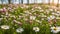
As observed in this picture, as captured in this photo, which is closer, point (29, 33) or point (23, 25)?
point (29, 33)

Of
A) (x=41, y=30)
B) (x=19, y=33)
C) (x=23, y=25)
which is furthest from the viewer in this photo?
(x=23, y=25)

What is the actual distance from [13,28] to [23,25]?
176 mm

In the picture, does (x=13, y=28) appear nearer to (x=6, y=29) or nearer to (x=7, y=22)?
(x=6, y=29)

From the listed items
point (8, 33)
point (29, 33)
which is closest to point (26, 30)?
point (29, 33)

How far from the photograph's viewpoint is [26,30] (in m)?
1.94

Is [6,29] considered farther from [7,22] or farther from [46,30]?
[46,30]

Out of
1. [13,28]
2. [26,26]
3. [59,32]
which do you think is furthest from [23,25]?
[59,32]

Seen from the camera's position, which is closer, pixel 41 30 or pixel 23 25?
pixel 41 30

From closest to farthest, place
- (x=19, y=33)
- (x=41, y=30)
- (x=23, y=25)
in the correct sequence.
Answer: (x=19, y=33)
(x=41, y=30)
(x=23, y=25)

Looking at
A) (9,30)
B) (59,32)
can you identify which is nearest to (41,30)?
(59,32)

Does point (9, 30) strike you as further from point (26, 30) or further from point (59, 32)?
point (59, 32)

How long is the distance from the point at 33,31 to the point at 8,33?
27 cm

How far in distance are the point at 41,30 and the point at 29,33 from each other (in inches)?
5.9

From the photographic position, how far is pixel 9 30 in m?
1.89
